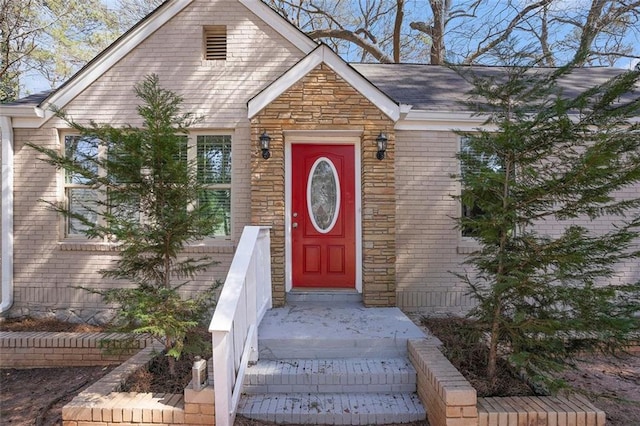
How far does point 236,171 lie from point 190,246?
1.33 metres

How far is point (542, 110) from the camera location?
109 inches

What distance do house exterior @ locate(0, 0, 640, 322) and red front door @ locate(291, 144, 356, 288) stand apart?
0.05ft

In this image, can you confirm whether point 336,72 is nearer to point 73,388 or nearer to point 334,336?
point 334,336

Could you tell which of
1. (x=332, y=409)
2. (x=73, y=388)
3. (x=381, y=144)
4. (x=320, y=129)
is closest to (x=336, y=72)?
(x=320, y=129)

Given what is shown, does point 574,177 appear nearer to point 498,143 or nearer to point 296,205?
point 498,143

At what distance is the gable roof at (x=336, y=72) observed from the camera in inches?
182

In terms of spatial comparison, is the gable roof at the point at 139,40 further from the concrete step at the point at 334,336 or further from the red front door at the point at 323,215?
the concrete step at the point at 334,336

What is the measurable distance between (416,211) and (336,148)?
1.55 metres

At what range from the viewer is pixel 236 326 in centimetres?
280

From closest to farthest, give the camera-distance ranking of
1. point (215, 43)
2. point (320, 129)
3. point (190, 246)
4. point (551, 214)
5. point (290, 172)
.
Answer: point (551, 214), point (320, 129), point (290, 172), point (190, 246), point (215, 43)

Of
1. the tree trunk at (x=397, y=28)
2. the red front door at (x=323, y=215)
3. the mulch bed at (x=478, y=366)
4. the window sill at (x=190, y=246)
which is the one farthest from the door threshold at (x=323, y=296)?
the tree trunk at (x=397, y=28)

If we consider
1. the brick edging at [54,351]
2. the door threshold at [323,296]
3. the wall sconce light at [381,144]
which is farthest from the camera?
the door threshold at [323,296]

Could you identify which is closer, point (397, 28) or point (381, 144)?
point (381, 144)

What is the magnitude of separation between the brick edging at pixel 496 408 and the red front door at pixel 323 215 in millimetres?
2580
